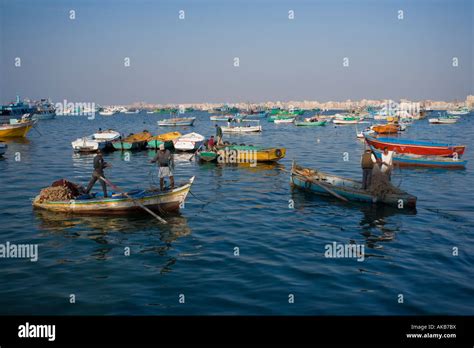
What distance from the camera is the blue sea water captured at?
9.68 metres

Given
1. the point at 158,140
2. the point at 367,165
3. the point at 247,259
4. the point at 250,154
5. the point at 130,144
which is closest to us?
the point at 247,259

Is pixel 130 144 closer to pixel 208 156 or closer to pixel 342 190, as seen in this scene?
pixel 208 156

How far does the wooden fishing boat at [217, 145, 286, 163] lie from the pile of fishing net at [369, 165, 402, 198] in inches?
545

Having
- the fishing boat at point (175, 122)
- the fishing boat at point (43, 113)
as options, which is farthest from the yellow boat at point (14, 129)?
the fishing boat at point (43, 113)

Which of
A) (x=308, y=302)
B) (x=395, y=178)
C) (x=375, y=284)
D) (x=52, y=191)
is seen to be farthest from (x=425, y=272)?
(x=395, y=178)

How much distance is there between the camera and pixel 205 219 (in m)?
17.0

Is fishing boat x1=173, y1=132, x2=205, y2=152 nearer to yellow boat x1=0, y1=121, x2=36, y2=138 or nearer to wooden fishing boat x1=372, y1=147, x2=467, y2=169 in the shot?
wooden fishing boat x1=372, y1=147, x2=467, y2=169

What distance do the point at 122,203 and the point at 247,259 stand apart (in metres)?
6.44

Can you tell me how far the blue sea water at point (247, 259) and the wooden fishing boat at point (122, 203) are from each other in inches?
14.7

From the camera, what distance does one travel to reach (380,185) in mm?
18469

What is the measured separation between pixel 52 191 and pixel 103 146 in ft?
81.0

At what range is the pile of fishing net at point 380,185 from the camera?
18.4 m

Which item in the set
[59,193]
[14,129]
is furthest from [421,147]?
[14,129]
